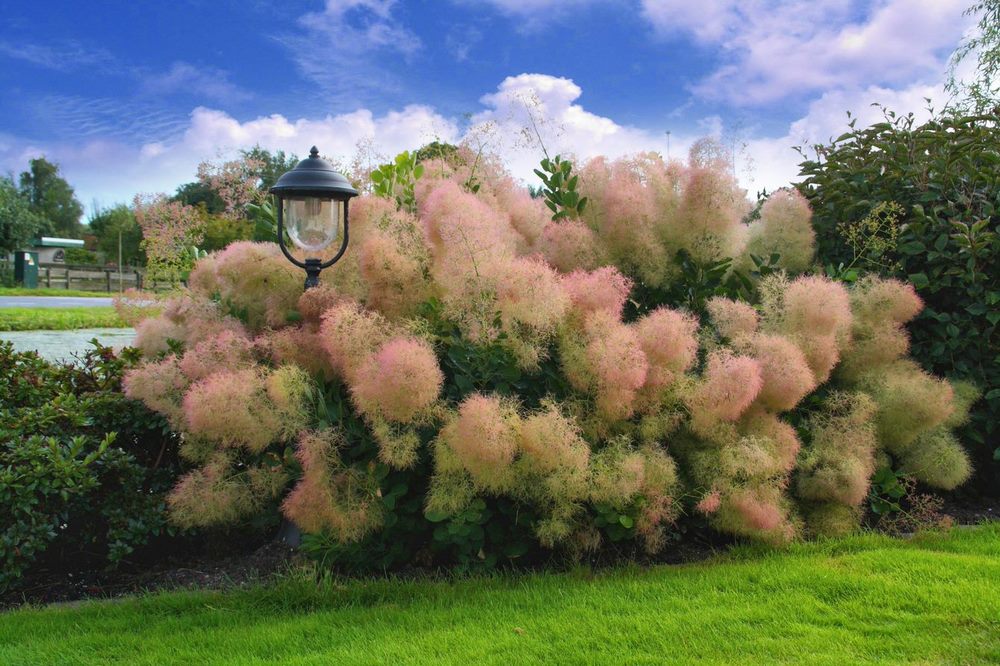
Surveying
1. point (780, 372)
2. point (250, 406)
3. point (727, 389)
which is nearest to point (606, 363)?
point (727, 389)

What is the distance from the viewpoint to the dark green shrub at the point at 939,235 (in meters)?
4.69

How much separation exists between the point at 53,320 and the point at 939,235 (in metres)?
15.5

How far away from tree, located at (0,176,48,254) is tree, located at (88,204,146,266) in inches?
147

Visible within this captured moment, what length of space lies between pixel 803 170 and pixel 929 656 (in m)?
3.98

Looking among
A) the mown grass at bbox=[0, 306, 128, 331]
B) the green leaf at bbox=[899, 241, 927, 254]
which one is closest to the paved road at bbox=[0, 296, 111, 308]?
the mown grass at bbox=[0, 306, 128, 331]

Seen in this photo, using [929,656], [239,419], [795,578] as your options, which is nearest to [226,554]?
[239,419]

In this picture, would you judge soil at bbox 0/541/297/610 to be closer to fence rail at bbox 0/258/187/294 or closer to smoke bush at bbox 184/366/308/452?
smoke bush at bbox 184/366/308/452

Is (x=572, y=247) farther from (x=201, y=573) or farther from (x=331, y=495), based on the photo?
(x=201, y=573)

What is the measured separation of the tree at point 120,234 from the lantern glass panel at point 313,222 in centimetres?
3495

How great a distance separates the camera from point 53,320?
15.4 meters

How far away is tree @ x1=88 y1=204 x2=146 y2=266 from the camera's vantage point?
128 feet

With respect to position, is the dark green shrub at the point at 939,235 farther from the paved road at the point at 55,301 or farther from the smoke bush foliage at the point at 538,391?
the paved road at the point at 55,301

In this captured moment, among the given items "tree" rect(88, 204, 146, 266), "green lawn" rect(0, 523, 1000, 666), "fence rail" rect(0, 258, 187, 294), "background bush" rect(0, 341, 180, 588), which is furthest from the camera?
"tree" rect(88, 204, 146, 266)

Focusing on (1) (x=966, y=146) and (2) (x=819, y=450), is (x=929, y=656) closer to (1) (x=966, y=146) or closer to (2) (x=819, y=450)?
(2) (x=819, y=450)
